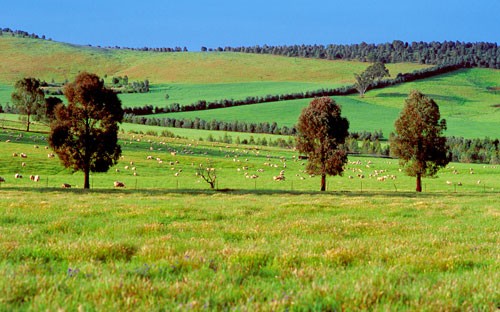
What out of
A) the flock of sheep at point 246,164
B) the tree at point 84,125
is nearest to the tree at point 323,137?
the flock of sheep at point 246,164

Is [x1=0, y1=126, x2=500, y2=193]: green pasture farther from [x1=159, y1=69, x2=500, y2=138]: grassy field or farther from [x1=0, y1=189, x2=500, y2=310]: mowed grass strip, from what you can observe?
[x1=159, y1=69, x2=500, y2=138]: grassy field

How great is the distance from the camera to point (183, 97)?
19625 cm

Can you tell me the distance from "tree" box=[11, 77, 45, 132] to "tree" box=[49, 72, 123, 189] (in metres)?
58.3

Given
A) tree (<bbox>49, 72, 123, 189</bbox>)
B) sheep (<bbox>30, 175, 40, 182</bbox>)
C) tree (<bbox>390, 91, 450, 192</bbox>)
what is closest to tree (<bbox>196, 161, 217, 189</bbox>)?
tree (<bbox>49, 72, 123, 189</bbox>)

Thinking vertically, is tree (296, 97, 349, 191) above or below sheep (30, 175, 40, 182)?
above

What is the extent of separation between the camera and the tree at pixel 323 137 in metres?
54.6

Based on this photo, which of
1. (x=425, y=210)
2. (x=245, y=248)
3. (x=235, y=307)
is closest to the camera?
(x=235, y=307)

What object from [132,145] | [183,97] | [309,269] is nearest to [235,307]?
[309,269]

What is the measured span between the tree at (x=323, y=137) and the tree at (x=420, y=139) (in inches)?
326

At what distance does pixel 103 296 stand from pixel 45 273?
1.80 m

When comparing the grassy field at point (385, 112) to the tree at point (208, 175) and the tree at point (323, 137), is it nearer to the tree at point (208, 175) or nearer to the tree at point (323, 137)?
the tree at point (208, 175)

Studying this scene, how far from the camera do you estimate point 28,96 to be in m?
98.6

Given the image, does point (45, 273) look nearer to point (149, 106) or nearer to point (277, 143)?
point (277, 143)

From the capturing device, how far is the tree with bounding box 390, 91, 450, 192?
58094 mm
